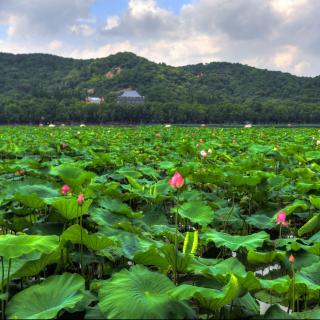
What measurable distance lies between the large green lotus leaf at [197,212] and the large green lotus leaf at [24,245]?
1262 millimetres

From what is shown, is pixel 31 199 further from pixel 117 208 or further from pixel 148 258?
pixel 148 258

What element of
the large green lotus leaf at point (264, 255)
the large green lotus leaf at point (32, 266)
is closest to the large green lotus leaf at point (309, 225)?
the large green lotus leaf at point (264, 255)

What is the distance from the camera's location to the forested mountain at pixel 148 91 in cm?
5450

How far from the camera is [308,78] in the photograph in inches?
3238

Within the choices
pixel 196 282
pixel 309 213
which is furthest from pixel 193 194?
pixel 196 282

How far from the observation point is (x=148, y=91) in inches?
3767

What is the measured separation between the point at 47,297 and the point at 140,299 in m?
0.41

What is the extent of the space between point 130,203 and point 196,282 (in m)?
2.27

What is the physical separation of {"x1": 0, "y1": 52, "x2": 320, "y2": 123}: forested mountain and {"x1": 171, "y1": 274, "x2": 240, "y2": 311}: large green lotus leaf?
163 feet

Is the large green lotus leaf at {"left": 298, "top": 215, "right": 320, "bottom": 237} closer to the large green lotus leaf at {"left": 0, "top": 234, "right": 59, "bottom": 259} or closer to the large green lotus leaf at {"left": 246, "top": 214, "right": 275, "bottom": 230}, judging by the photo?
the large green lotus leaf at {"left": 246, "top": 214, "right": 275, "bottom": 230}

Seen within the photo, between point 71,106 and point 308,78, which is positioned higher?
point 308,78

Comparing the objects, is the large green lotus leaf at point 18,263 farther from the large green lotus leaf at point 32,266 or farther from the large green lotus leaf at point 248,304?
the large green lotus leaf at point 248,304

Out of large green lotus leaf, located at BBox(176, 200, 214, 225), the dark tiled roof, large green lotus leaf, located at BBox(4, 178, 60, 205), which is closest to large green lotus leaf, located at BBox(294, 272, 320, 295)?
large green lotus leaf, located at BBox(176, 200, 214, 225)

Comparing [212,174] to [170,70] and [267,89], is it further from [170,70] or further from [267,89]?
[170,70]
